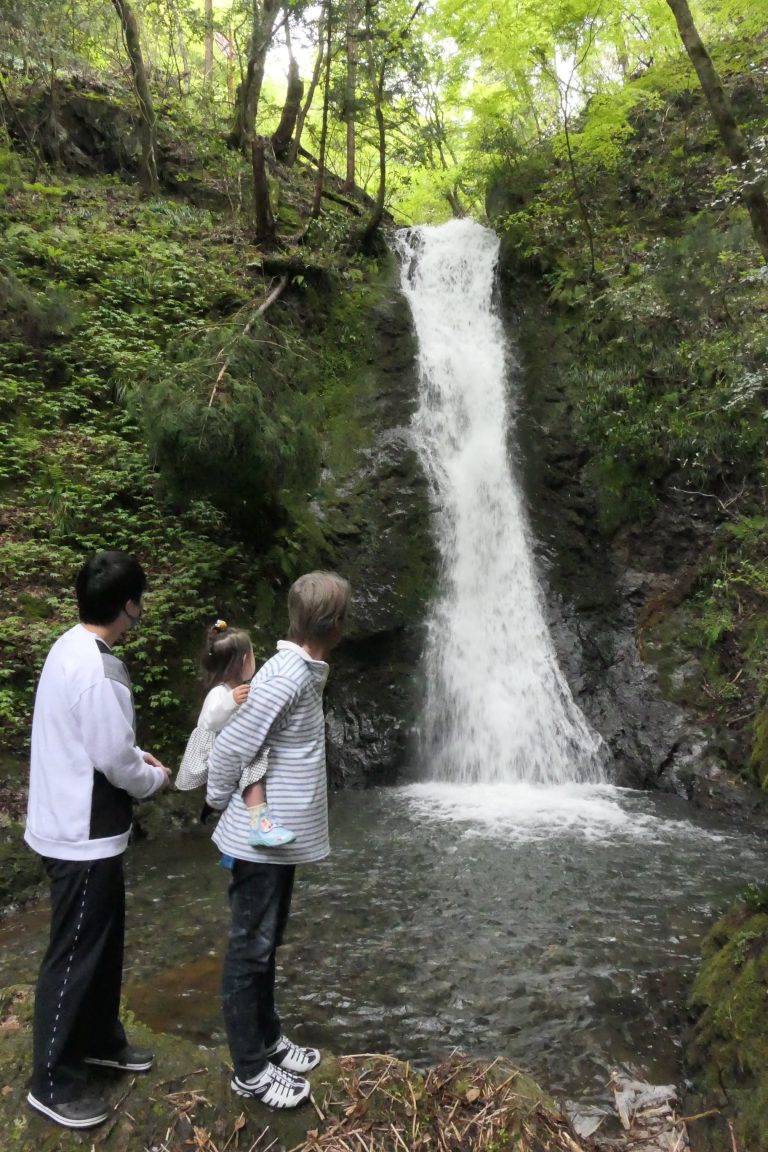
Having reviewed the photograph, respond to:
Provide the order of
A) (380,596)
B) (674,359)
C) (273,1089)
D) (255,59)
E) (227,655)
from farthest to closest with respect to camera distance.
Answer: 1. (255,59)
2. (674,359)
3. (380,596)
4. (227,655)
5. (273,1089)

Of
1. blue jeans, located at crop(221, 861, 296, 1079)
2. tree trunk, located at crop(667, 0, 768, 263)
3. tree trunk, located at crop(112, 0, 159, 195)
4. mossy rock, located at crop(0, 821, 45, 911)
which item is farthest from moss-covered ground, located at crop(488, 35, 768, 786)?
tree trunk, located at crop(112, 0, 159, 195)

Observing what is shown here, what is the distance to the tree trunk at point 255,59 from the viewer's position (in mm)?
11359

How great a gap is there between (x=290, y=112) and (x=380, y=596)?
12576mm

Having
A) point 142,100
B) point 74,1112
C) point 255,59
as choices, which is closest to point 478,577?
point 74,1112

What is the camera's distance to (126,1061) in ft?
7.70

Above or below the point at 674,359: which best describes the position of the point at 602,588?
below

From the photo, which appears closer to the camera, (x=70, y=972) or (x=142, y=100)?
(x=70, y=972)

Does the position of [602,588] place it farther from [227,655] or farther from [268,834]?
[268,834]

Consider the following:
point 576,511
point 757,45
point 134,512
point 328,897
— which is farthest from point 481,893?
point 757,45

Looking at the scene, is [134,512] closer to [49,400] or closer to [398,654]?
[49,400]

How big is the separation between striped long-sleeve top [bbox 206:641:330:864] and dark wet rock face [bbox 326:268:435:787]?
19.4ft

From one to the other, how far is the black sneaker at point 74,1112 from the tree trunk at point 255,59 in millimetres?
12361

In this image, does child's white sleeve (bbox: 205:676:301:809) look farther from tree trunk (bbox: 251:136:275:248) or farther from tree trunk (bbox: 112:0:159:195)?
tree trunk (bbox: 112:0:159:195)

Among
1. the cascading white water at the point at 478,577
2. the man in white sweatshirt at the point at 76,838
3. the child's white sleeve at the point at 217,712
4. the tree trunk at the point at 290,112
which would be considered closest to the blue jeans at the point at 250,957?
the man in white sweatshirt at the point at 76,838
